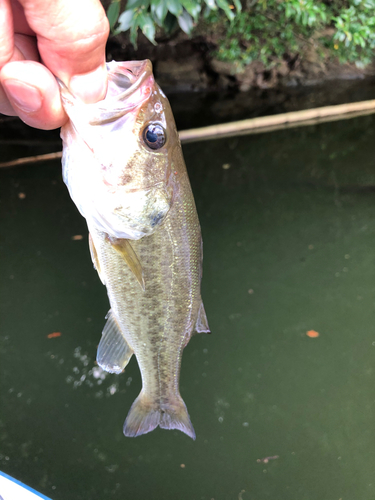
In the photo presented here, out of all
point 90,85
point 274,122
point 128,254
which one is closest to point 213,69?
point 274,122

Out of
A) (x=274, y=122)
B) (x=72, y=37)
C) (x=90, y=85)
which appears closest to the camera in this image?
(x=72, y=37)

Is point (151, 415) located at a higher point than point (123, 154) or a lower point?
lower

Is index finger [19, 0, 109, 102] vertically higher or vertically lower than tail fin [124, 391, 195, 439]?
higher

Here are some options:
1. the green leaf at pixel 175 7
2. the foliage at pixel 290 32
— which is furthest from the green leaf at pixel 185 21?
the foliage at pixel 290 32

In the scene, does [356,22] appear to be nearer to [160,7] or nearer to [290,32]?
[290,32]

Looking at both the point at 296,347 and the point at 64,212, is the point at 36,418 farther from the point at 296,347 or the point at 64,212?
the point at 64,212

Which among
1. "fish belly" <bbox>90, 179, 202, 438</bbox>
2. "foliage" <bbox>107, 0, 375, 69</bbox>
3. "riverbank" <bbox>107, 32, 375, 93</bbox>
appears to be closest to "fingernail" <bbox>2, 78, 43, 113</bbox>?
"fish belly" <bbox>90, 179, 202, 438</bbox>

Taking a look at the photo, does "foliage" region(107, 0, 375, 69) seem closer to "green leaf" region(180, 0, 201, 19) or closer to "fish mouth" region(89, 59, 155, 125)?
"green leaf" region(180, 0, 201, 19)

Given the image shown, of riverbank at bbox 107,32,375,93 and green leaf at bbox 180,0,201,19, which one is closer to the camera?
green leaf at bbox 180,0,201,19
